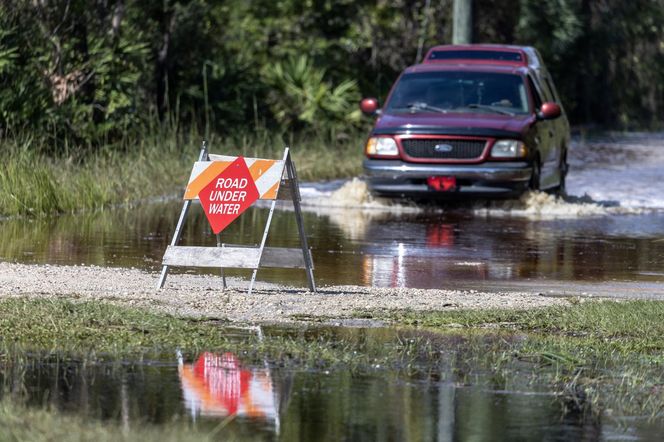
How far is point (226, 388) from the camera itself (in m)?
→ 7.23

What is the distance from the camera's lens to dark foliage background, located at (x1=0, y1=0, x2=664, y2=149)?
78.4 feet

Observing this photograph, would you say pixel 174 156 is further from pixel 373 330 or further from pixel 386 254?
pixel 373 330

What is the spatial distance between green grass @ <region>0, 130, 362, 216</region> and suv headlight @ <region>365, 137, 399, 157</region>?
9.53 ft

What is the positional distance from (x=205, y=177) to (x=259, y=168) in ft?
1.37

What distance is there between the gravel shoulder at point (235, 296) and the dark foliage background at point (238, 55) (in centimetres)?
981

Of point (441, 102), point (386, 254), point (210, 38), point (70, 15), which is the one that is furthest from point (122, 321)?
point (210, 38)

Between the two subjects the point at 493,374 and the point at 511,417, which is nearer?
the point at 511,417

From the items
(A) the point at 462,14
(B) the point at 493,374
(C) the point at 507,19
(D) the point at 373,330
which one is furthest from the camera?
(C) the point at 507,19

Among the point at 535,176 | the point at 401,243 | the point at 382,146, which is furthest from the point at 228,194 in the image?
the point at 535,176

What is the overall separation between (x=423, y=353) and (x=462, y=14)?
19.0 m

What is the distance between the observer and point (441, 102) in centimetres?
1947

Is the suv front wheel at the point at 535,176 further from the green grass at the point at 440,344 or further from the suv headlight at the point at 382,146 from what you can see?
the green grass at the point at 440,344

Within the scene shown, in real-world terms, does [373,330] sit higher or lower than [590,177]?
higher

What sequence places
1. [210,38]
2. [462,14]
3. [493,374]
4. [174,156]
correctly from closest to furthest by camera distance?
[493,374]
[174,156]
[462,14]
[210,38]
